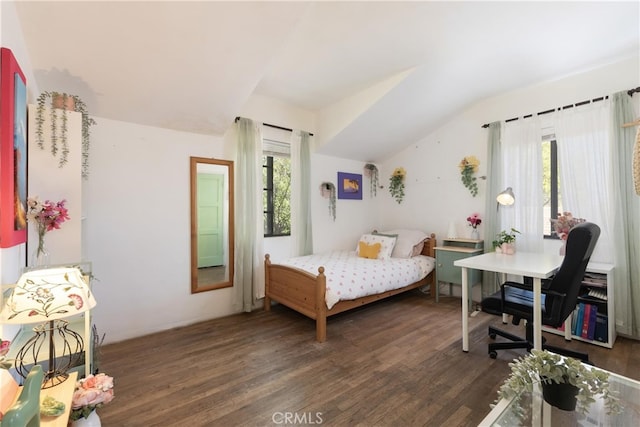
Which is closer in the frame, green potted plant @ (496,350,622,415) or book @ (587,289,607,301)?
green potted plant @ (496,350,622,415)

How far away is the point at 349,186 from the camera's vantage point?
4453 mm

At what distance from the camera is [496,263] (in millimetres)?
2299

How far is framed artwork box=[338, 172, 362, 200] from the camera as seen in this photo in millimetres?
4355

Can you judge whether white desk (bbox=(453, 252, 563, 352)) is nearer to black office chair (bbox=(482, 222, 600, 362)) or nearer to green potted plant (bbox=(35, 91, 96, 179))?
black office chair (bbox=(482, 222, 600, 362))

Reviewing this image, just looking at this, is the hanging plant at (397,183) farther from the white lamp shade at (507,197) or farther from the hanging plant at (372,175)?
the white lamp shade at (507,197)

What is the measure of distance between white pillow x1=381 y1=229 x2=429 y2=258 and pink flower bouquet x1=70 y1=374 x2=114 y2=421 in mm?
3407

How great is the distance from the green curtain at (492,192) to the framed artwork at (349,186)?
1.83m

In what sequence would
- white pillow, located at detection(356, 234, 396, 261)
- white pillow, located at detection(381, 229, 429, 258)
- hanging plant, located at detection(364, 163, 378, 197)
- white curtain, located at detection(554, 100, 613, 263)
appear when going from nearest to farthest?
white curtain, located at detection(554, 100, 613, 263) → white pillow, located at detection(356, 234, 396, 261) → white pillow, located at detection(381, 229, 429, 258) → hanging plant, located at detection(364, 163, 378, 197)

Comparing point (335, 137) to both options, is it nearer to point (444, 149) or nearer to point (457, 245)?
point (444, 149)

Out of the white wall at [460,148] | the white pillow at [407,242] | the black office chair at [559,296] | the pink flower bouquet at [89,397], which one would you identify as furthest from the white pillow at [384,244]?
the pink flower bouquet at [89,397]

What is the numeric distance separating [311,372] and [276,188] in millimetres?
2283

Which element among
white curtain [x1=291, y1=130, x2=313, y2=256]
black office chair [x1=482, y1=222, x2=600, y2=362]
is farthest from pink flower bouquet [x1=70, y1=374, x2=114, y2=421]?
white curtain [x1=291, y1=130, x2=313, y2=256]

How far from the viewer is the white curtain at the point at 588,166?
2.72 metres

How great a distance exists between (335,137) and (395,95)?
0.95 m
